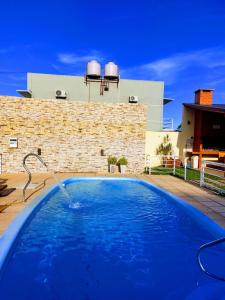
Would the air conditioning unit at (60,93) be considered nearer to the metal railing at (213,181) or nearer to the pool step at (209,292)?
the metal railing at (213,181)

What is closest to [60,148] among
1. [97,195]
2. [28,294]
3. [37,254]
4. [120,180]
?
[120,180]

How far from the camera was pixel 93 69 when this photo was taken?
21.1m

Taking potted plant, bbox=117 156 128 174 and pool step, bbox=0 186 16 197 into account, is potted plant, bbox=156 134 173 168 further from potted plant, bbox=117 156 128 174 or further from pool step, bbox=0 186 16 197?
pool step, bbox=0 186 16 197

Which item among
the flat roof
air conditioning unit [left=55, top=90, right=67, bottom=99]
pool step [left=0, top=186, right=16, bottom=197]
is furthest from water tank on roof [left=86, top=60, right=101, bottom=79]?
pool step [left=0, top=186, right=16, bottom=197]

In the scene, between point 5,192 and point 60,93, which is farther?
point 60,93

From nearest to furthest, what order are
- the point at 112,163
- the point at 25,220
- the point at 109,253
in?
1. the point at 109,253
2. the point at 25,220
3. the point at 112,163

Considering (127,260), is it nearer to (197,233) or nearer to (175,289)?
(175,289)

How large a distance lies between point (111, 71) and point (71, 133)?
8.99m

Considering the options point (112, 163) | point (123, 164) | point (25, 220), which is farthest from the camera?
point (112, 163)

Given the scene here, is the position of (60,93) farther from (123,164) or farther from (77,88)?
(123,164)

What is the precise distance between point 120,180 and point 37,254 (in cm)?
766

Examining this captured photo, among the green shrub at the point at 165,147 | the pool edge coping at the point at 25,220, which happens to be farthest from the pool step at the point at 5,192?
the green shrub at the point at 165,147

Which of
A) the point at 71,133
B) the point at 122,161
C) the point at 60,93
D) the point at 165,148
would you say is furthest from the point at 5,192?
the point at 60,93

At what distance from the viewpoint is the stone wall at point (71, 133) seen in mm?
13914
